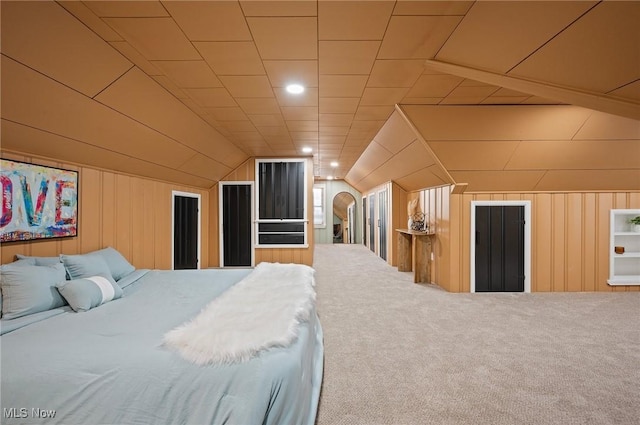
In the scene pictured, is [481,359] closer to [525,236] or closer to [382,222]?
[525,236]

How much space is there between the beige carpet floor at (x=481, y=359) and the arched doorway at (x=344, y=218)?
7.33 metres

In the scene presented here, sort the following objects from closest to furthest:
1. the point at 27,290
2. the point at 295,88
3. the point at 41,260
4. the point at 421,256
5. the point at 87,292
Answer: the point at 27,290, the point at 87,292, the point at 41,260, the point at 295,88, the point at 421,256

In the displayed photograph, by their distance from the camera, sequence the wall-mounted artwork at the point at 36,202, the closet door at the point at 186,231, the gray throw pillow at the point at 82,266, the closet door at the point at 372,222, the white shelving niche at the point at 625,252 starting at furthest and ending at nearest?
the closet door at the point at 372,222, the closet door at the point at 186,231, the white shelving niche at the point at 625,252, the gray throw pillow at the point at 82,266, the wall-mounted artwork at the point at 36,202

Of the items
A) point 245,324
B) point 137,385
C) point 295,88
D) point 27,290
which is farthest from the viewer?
point 295,88

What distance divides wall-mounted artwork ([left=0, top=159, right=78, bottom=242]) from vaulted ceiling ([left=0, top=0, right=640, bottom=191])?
20 centimetres

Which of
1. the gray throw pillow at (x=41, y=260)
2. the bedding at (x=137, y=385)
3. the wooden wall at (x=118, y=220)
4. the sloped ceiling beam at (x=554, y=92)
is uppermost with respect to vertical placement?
the sloped ceiling beam at (x=554, y=92)

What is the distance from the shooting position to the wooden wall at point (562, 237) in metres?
4.54

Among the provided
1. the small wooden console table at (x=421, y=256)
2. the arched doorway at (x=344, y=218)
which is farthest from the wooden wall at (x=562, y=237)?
the arched doorway at (x=344, y=218)

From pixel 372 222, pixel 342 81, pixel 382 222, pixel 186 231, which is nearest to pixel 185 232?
pixel 186 231

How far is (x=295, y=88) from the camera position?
291 cm

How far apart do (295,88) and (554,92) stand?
6.89 feet

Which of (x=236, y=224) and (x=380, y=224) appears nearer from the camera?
(x=236, y=224)

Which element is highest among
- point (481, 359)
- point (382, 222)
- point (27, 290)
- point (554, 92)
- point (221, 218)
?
point (554, 92)

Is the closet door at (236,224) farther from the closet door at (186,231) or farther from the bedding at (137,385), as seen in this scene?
the bedding at (137,385)
